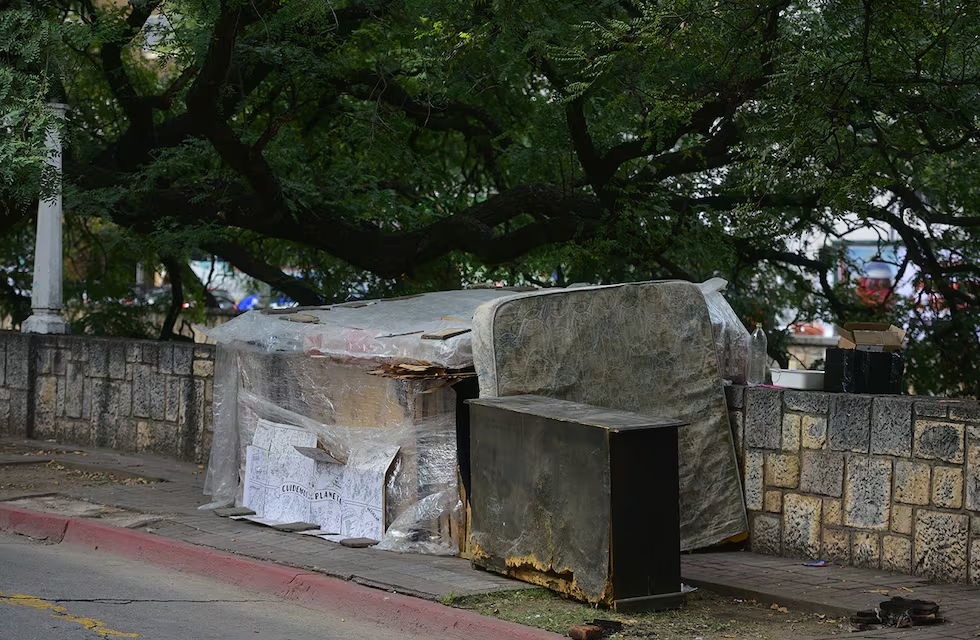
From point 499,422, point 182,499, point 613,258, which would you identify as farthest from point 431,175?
point 499,422

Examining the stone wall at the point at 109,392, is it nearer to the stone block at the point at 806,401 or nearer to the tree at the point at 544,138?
the tree at the point at 544,138

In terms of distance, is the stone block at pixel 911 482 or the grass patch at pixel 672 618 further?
the stone block at pixel 911 482

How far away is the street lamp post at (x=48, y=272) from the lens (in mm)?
13812

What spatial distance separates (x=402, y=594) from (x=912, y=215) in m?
10.4

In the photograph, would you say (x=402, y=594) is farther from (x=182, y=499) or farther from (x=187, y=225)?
(x=187, y=225)

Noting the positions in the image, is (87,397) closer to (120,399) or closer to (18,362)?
(120,399)

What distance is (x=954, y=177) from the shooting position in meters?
14.6

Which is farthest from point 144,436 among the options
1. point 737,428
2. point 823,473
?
point 823,473

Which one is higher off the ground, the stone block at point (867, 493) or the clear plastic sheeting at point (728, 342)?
the clear plastic sheeting at point (728, 342)

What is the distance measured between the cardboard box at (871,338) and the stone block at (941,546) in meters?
2.06

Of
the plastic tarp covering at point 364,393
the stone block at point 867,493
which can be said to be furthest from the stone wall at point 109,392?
the stone block at point 867,493

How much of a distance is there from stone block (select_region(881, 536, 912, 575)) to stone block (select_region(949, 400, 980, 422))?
887 millimetres

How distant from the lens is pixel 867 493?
7.89 meters

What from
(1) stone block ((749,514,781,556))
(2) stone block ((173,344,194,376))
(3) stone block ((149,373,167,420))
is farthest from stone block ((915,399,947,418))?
(3) stone block ((149,373,167,420))
